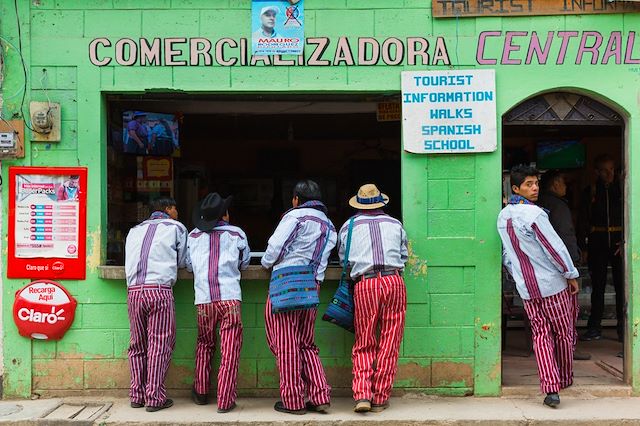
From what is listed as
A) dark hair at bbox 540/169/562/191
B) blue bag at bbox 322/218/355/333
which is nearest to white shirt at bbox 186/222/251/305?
blue bag at bbox 322/218/355/333

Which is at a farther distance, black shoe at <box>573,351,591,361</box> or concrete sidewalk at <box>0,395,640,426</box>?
black shoe at <box>573,351,591,361</box>

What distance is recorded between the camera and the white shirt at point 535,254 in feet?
19.1

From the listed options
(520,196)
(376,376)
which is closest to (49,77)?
(376,376)

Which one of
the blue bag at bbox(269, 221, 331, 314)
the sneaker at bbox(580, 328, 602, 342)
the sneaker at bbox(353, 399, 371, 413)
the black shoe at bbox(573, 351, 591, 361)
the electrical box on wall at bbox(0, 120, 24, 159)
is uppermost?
the electrical box on wall at bbox(0, 120, 24, 159)

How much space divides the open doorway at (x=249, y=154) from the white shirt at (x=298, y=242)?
131 cm

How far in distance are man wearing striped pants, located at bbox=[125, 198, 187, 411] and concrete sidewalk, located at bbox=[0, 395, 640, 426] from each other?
0.72ft

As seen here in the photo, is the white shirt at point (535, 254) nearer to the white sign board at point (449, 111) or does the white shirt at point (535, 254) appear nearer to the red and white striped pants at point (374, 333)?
the white sign board at point (449, 111)

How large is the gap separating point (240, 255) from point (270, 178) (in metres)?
4.99

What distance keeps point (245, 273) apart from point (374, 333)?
125cm

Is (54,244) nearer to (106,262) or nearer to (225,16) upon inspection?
(106,262)

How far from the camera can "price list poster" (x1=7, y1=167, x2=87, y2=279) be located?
6.35 meters

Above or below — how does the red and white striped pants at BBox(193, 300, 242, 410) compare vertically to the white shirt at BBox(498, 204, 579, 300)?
below

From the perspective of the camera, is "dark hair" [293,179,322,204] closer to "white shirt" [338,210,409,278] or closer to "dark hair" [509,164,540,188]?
"white shirt" [338,210,409,278]

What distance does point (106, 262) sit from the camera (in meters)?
6.56
